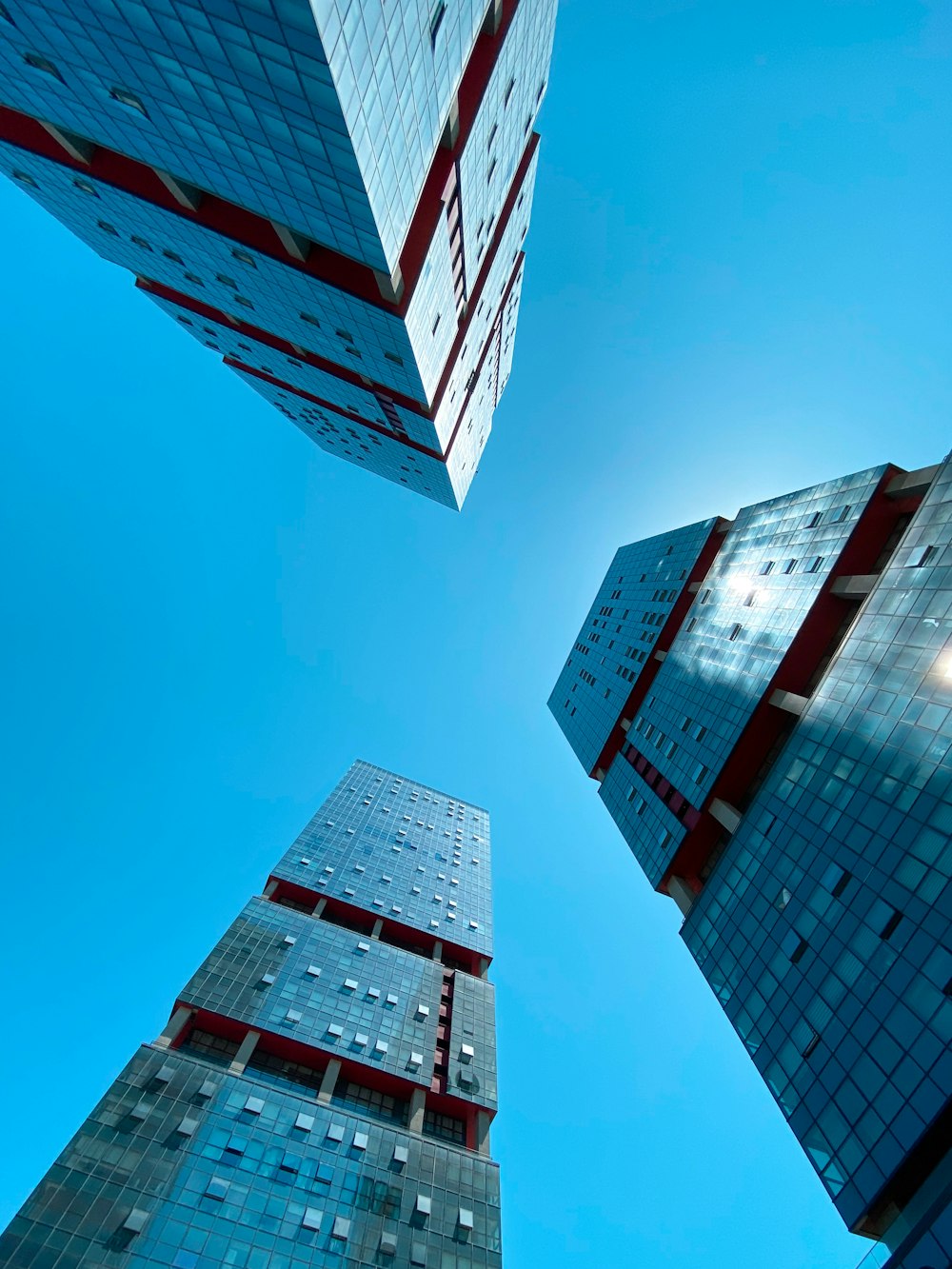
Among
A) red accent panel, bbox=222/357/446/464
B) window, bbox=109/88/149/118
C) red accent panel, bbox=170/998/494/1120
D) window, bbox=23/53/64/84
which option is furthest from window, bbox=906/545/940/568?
red accent panel, bbox=170/998/494/1120

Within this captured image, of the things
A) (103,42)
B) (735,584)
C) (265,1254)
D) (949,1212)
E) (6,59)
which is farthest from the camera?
(735,584)

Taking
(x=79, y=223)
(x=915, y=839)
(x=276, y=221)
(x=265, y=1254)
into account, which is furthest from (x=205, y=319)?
(x=265, y=1254)

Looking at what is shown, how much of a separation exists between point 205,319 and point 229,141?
3304 centimetres

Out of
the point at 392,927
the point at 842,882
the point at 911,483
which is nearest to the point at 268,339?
the point at 911,483

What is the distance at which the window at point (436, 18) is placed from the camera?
2000 cm

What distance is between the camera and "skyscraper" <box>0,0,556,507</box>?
17016mm

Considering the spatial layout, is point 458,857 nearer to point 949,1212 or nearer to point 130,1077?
point 130,1077

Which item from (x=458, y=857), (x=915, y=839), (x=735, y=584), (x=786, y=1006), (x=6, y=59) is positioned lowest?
(x=458, y=857)

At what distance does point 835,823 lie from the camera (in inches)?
1057

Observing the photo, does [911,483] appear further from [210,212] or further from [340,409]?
[340,409]

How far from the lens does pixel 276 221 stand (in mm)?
25062

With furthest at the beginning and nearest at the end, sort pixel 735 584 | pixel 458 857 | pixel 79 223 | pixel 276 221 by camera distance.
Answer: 1. pixel 458 857
2. pixel 735 584
3. pixel 79 223
4. pixel 276 221

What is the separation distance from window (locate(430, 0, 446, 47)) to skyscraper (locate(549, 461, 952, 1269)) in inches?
1172

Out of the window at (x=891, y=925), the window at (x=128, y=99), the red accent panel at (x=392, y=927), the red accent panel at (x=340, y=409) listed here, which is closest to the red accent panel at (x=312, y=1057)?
the red accent panel at (x=392, y=927)
